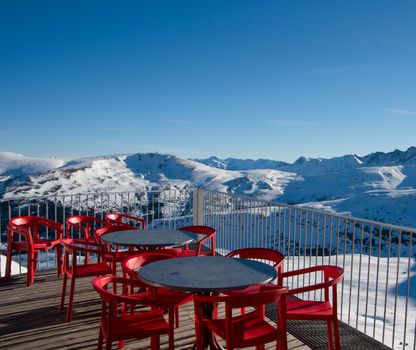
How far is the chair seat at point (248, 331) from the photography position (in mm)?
2350

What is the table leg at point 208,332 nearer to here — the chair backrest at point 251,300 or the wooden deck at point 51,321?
the wooden deck at point 51,321

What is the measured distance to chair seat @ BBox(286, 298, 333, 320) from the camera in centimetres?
A: 271

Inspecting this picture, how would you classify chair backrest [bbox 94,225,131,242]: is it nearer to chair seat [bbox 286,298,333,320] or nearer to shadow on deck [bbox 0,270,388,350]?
shadow on deck [bbox 0,270,388,350]

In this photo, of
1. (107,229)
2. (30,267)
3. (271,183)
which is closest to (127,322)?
(107,229)

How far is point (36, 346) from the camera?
321 centimetres

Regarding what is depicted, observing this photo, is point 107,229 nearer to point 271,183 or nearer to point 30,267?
point 30,267

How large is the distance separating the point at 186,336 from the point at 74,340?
0.92 m

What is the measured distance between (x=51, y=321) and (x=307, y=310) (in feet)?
7.78

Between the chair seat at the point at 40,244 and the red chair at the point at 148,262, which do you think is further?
the chair seat at the point at 40,244

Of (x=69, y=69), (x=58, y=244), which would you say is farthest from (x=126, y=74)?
(x=58, y=244)

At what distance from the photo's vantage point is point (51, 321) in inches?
148

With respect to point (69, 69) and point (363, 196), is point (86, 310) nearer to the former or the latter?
point (69, 69)

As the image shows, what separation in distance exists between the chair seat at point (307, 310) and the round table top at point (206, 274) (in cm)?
30

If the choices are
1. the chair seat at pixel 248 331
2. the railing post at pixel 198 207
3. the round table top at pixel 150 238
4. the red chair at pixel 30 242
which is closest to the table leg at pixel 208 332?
the chair seat at pixel 248 331
